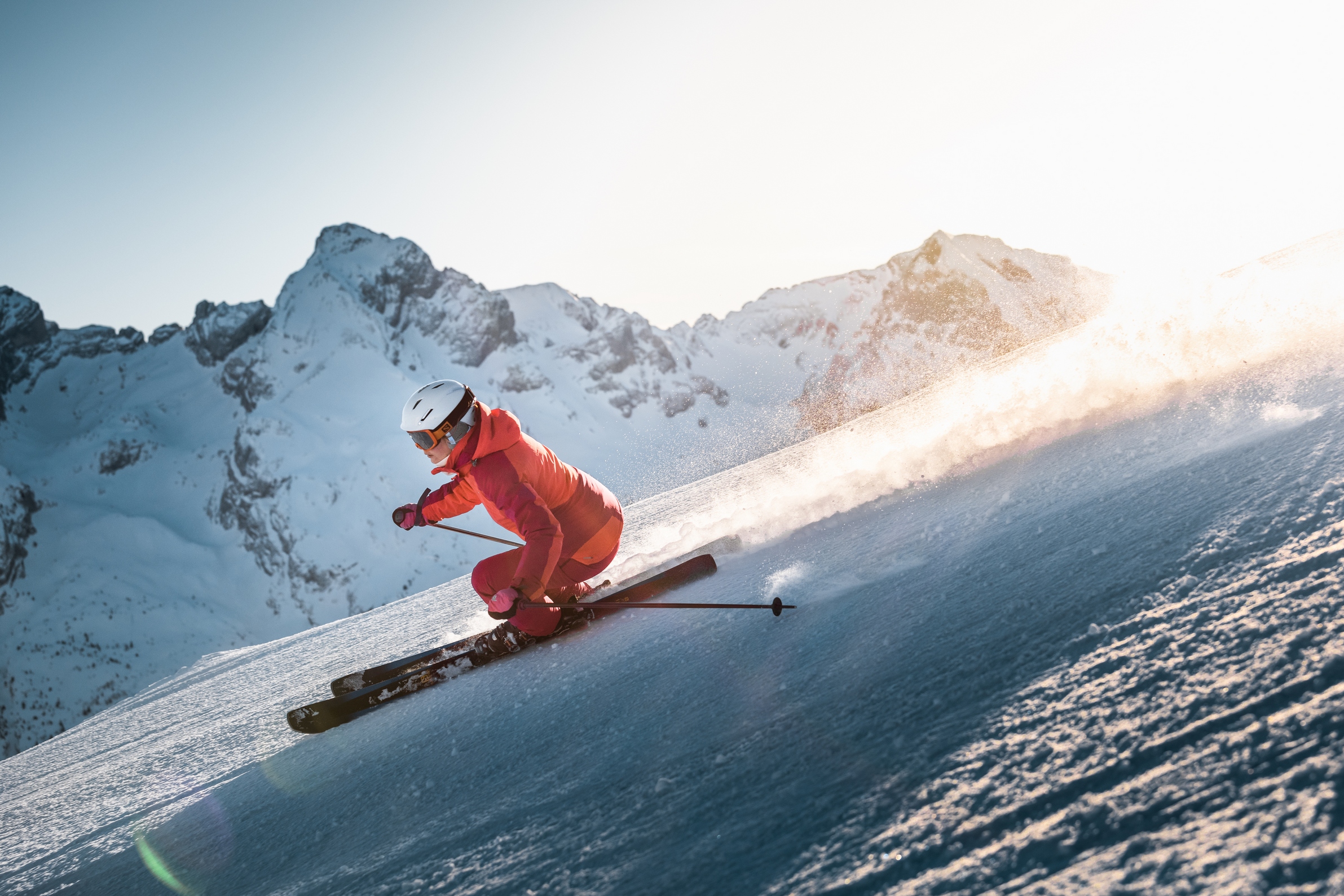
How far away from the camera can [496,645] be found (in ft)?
19.1

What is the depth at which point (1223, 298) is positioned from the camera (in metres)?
9.74

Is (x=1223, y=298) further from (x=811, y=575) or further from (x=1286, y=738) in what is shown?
(x=1286, y=738)

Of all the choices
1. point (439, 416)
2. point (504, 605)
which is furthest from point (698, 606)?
point (439, 416)

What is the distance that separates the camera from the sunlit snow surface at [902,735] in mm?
1616

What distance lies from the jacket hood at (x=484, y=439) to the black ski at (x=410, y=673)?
1.54 m

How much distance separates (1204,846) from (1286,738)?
487 mm

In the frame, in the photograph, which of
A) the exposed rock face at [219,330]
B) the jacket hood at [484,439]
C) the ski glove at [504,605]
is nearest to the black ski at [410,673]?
the ski glove at [504,605]

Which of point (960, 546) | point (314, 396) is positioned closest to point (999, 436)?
point (960, 546)

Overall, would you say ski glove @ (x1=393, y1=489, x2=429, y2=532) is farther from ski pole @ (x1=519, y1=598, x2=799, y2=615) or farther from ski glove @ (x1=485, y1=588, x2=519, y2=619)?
ski glove @ (x1=485, y1=588, x2=519, y2=619)

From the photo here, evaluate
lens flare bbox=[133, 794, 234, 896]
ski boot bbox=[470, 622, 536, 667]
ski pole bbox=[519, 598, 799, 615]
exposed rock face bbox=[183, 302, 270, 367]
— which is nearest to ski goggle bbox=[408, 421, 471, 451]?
ski pole bbox=[519, 598, 799, 615]

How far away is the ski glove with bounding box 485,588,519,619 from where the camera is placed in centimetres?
475

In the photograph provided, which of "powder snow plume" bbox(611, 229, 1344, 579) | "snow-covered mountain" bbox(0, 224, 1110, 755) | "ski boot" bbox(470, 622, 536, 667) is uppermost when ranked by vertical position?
"snow-covered mountain" bbox(0, 224, 1110, 755)

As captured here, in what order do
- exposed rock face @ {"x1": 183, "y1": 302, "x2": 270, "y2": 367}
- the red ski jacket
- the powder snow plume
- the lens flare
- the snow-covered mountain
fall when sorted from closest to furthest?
the lens flare < the red ski jacket < the powder snow plume < the snow-covered mountain < exposed rock face @ {"x1": 183, "y1": 302, "x2": 270, "y2": 367}

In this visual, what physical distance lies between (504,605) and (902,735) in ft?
10.5
